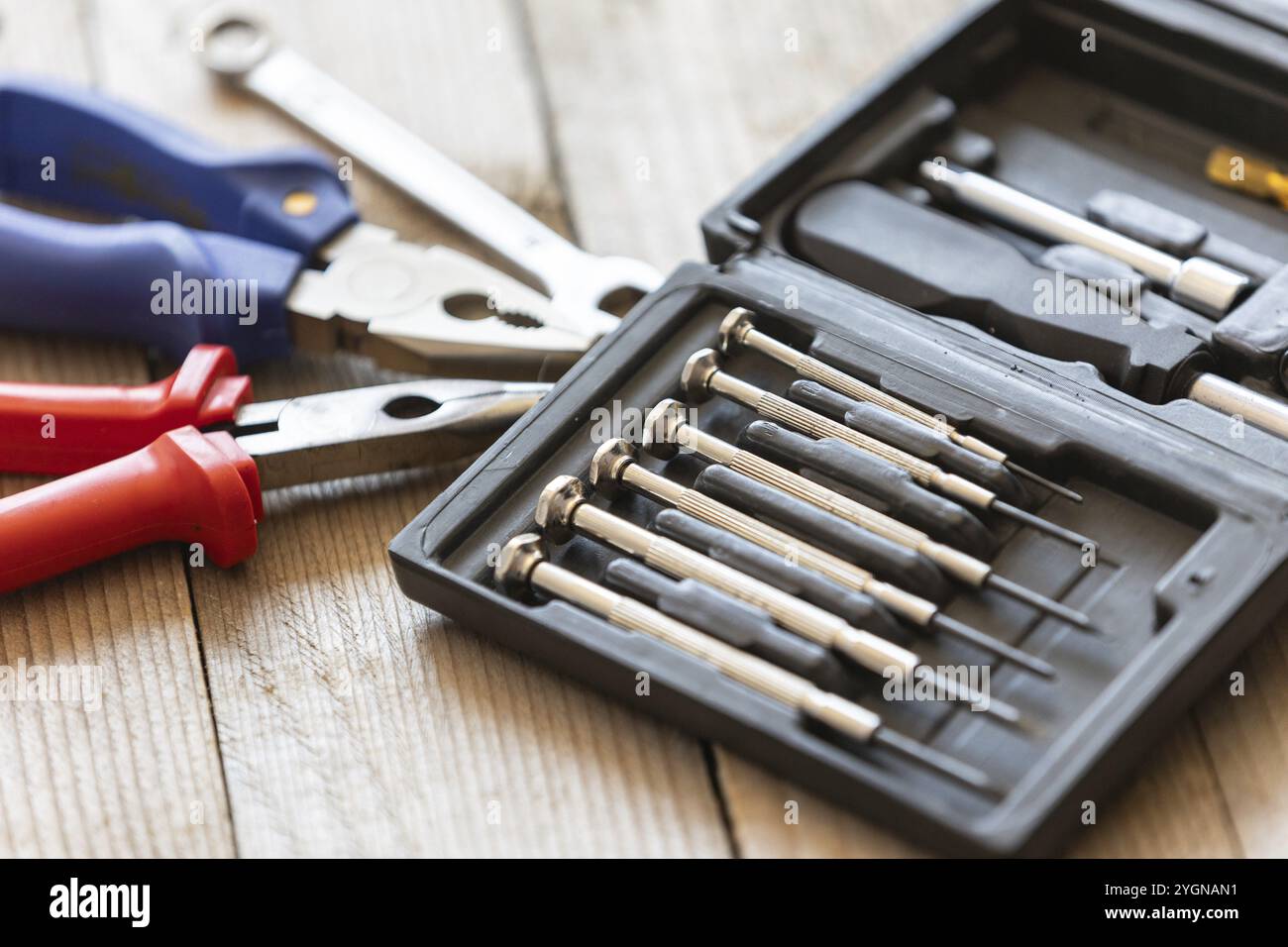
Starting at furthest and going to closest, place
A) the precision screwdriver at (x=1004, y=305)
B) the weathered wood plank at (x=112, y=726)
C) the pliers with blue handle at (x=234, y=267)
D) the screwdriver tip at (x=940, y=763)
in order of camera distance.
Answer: the pliers with blue handle at (x=234, y=267) < the precision screwdriver at (x=1004, y=305) < the weathered wood plank at (x=112, y=726) < the screwdriver tip at (x=940, y=763)

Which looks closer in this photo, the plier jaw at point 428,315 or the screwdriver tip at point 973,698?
the screwdriver tip at point 973,698

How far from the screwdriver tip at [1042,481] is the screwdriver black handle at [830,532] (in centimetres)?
9

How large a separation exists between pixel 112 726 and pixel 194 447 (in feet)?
0.59

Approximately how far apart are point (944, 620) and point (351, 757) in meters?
0.36

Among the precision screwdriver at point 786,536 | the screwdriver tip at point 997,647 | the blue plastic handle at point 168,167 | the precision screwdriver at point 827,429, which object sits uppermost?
the blue plastic handle at point 168,167

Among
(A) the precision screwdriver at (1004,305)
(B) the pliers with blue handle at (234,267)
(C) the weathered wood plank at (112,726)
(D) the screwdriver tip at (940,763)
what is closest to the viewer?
(D) the screwdriver tip at (940,763)

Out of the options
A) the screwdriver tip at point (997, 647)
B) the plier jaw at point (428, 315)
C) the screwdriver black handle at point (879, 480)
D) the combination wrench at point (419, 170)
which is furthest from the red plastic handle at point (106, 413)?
the screwdriver tip at point (997, 647)

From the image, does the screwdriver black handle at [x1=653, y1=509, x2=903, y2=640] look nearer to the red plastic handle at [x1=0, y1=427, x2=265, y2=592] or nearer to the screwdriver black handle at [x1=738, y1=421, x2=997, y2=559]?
the screwdriver black handle at [x1=738, y1=421, x2=997, y2=559]

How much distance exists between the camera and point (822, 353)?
119cm

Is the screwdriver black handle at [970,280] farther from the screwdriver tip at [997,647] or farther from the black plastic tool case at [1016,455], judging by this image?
the screwdriver tip at [997,647]

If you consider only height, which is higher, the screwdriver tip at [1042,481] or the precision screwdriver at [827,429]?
the precision screwdriver at [827,429]

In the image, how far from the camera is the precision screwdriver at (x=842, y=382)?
3.66 feet
